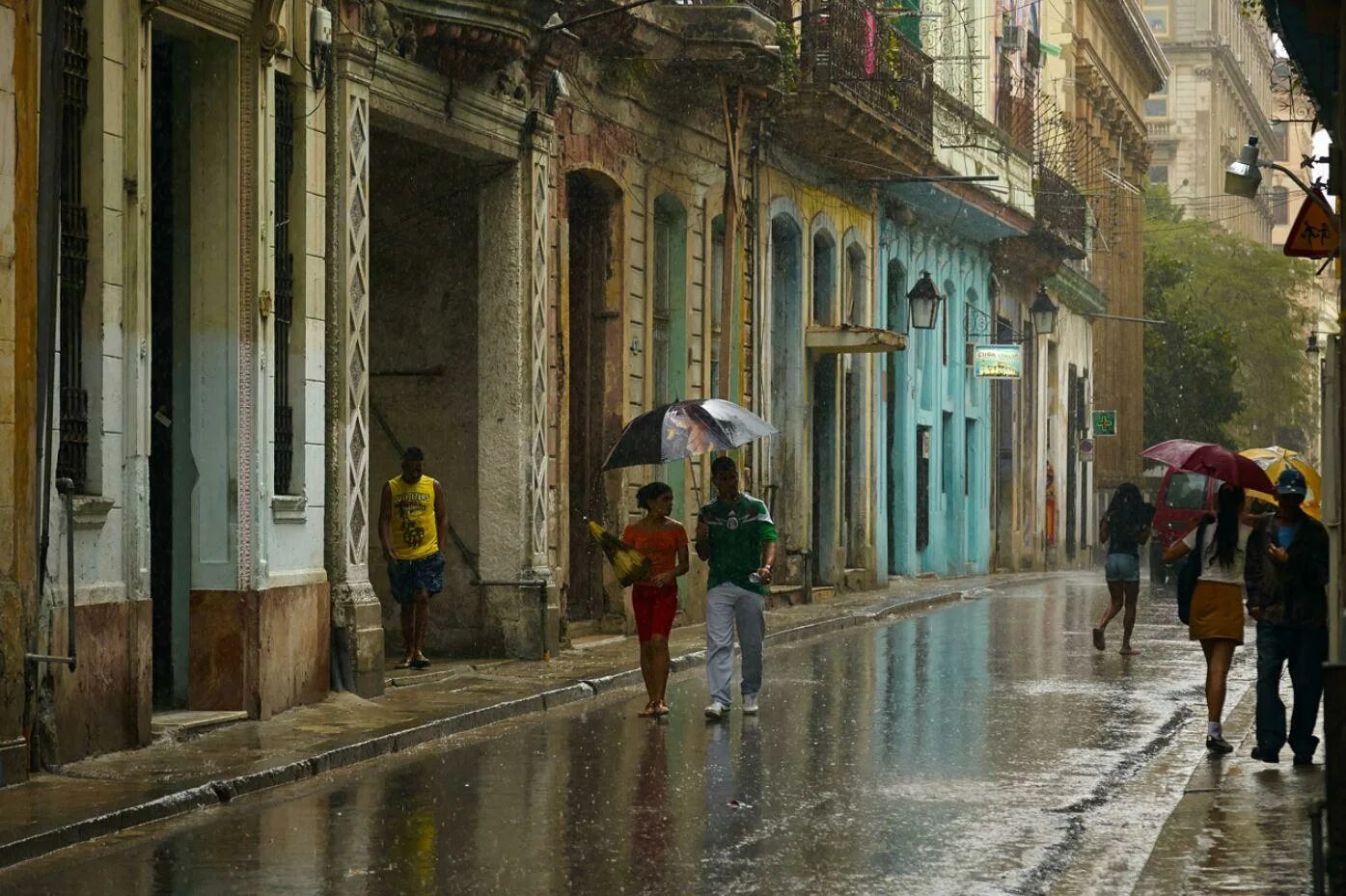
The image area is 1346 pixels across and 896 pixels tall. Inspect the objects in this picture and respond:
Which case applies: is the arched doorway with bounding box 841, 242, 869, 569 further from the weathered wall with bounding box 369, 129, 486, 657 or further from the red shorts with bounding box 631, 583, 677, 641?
the red shorts with bounding box 631, 583, 677, 641

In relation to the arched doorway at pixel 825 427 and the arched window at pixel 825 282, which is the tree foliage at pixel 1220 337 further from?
the arched window at pixel 825 282

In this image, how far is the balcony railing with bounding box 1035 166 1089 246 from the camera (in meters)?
41.9

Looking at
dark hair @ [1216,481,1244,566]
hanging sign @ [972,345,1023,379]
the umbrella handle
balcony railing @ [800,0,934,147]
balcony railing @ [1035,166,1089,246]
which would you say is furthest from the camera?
balcony railing @ [1035,166,1089,246]

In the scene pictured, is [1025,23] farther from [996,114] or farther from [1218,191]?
[1218,191]

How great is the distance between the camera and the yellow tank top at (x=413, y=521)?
59.5ft

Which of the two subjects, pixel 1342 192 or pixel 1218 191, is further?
pixel 1218 191

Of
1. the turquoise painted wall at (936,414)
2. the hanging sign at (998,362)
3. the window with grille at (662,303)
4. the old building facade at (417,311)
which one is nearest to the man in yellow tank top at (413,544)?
the old building facade at (417,311)

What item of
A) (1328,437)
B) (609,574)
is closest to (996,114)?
(609,574)

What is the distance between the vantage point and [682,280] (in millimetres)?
24484

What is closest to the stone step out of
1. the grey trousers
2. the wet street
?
the wet street

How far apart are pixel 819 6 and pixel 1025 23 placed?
638 inches

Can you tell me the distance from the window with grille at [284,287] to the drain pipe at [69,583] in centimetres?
308

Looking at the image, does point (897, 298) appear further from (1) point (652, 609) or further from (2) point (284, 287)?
(2) point (284, 287)

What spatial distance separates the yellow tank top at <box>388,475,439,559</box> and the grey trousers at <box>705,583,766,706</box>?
3.31m
